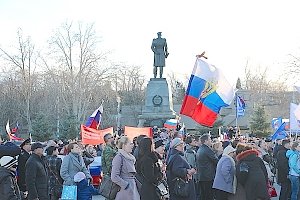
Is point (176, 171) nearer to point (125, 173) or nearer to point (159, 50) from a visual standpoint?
point (125, 173)

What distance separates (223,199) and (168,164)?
3.75 ft

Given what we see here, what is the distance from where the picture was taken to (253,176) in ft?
27.5

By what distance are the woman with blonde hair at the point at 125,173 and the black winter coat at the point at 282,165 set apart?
15.3 feet

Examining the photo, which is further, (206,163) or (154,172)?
(206,163)

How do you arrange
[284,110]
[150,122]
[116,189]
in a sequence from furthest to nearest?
[284,110]
[150,122]
[116,189]

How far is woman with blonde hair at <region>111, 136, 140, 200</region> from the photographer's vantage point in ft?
26.8

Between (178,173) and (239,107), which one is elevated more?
(239,107)

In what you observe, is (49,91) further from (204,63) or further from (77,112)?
(204,63)

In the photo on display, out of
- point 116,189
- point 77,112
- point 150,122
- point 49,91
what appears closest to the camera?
point 116,189

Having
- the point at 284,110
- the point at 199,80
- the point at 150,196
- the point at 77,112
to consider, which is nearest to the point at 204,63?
the point at 199,80

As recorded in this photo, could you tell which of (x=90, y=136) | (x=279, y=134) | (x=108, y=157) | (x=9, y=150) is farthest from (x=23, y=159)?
(x=279, y=134)

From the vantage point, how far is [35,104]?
2317 inches

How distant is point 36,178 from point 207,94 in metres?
4.03

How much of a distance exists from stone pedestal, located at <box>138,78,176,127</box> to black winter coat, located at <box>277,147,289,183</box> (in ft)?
57.9
